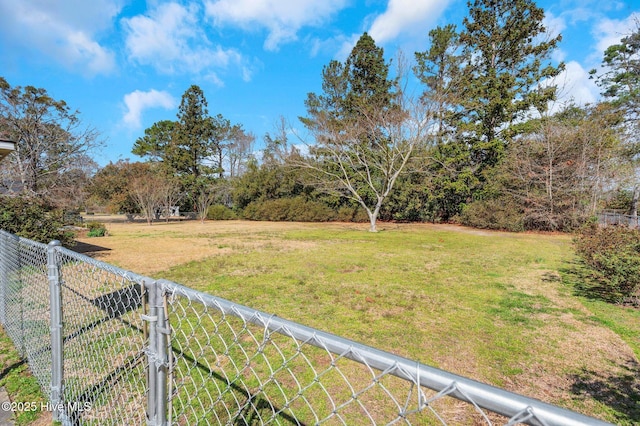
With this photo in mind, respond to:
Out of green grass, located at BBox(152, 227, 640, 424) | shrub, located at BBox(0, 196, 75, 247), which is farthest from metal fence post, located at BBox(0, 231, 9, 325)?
shrub, located at BBox(0, 196, 75, 247)

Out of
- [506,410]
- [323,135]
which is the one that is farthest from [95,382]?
[323,135]

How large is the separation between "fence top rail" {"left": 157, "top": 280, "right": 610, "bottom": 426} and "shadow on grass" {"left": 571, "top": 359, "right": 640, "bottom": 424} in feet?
8.54

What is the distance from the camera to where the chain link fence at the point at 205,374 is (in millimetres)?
691

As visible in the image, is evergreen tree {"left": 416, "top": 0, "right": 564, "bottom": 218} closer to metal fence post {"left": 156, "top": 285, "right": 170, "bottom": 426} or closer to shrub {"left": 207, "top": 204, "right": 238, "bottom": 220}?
shrub {"left": 207, "top": 204, "right": 238, "bottom": 220}

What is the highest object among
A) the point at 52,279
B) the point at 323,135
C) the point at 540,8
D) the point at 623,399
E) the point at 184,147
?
the point at 540,8

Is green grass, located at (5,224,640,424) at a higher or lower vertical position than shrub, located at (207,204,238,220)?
lower

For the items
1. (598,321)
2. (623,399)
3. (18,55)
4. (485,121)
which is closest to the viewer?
(623,399)

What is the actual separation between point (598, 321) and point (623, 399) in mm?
1991

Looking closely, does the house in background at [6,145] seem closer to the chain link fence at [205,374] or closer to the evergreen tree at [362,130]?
the chain link fence at [205,374]

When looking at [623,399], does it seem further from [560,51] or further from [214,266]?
[560,51]

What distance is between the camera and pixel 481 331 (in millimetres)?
3615

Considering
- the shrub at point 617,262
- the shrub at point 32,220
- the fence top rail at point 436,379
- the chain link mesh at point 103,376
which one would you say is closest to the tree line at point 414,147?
the shrub at point 32,220

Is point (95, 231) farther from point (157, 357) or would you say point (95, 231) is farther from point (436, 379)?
point (436, 379)

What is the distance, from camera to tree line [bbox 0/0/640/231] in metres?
13.7
